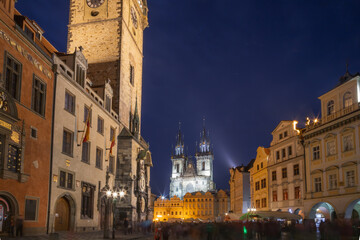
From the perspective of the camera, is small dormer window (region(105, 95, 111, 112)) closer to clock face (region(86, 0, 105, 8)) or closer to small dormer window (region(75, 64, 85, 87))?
small dormer window (region(75, 64, 85, 87))

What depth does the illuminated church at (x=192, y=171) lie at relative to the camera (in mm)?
161250

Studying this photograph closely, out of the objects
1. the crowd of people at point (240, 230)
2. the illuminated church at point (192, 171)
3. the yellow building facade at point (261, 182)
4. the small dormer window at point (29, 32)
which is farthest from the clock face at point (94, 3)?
the illuminated church at point (192, 171)

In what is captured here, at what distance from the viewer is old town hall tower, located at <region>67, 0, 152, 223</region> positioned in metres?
39.0

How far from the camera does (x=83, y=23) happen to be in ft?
142

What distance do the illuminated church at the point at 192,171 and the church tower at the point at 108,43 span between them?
4706 inches

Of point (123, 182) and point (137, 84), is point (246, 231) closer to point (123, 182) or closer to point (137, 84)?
point (123, 182)

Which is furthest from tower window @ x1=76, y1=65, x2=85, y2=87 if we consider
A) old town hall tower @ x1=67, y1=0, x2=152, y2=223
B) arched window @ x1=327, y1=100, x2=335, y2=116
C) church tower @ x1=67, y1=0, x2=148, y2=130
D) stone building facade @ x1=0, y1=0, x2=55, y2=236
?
arched window @ x1=327, y1=100, x2=335, y2=116

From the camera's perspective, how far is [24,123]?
21.2 m

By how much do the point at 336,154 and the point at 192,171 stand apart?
5121 inches

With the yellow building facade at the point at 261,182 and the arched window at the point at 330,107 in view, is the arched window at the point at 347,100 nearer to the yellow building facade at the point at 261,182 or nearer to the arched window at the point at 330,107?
the arched window at the point at 330,107

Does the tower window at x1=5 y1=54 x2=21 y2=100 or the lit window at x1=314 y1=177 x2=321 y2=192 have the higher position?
the tower window at x1=5 y1=54 x2=21 y2=100

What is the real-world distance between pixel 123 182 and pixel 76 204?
9.97 m

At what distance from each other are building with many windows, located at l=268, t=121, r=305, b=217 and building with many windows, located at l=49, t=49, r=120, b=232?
2050 centimetres

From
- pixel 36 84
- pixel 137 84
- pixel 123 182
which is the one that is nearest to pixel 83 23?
pixel 137 84
